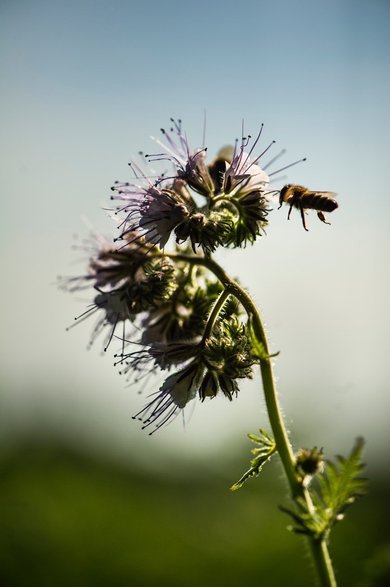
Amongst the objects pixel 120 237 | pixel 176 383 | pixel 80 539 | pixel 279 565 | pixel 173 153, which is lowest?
pixel 279 565

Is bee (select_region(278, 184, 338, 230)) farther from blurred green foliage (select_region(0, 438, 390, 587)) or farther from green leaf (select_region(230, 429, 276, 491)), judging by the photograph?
blurred green foliage (select_region(0, 438, 390, 587))

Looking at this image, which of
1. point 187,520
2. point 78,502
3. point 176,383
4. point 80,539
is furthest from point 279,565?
point 176,383

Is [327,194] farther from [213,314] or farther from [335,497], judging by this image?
[335,497]

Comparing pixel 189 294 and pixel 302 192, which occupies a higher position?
pixel 302 192

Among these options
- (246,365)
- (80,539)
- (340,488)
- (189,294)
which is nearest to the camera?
(340,488)

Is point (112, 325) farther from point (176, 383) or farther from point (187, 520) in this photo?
point (187, 520)

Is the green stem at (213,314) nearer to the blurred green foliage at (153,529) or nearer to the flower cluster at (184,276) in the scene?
the flower cluster at (184,276)

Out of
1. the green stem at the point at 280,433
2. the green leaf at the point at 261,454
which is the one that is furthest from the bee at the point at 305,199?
the green leaf at the point at 261,454

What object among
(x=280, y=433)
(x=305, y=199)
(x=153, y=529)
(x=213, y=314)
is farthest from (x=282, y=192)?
(x=153, y=529)
